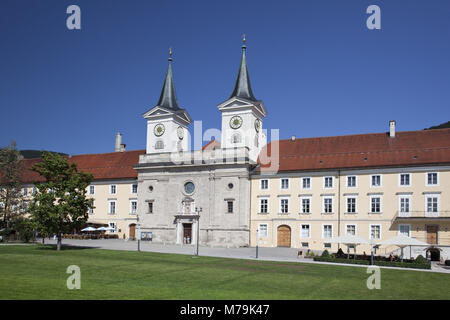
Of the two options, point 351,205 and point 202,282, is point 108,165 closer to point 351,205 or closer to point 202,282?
point 351,205

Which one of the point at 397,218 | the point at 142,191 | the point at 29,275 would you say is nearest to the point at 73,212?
the point at 142,191

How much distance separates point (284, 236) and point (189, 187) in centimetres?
1279

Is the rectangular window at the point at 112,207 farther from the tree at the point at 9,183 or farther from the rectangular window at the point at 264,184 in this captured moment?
the rectangular window at the point at 264,184

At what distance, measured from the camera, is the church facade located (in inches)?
2034

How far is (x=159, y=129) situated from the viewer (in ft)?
190

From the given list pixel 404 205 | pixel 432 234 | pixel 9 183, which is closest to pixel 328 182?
pixel 404 205

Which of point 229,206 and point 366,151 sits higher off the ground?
point 366,151

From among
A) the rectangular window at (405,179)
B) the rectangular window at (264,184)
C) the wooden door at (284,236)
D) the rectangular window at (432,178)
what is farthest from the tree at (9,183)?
the rectangular window at (432,178)

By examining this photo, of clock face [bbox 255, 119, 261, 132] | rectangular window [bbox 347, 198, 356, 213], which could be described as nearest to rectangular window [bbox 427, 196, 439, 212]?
rectangular window [bbox 347, 198, 356, 213]

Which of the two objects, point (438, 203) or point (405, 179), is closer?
point (438, 203)

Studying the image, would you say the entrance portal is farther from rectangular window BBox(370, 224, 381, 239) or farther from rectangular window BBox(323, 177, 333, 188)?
rectangular window BBox(370, 224, 381, 239)

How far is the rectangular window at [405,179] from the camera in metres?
44.8
